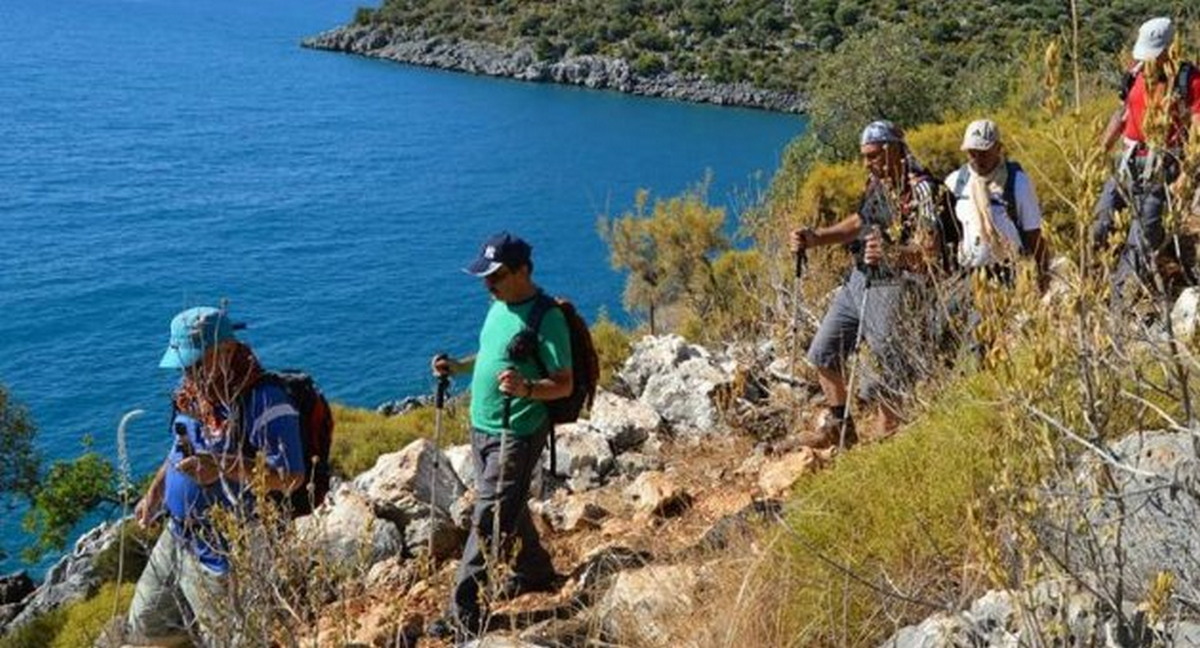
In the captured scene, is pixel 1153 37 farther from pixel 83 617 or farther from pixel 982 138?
pixel 83 617

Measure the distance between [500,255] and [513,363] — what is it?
41cm

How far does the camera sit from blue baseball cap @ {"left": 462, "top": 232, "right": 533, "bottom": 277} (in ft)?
14.6

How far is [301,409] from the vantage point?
4.08m

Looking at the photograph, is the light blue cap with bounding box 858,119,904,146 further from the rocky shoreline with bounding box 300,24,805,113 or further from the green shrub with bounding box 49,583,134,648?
the rocky shoreline with bounding box 300,24,805,113

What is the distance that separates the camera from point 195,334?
3885 millimetres

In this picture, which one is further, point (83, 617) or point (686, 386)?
point (83, 617)

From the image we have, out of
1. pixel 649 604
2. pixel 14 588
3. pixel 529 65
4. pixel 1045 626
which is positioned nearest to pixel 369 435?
pixel 14 588

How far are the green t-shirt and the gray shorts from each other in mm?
1447

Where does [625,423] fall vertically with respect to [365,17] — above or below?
below

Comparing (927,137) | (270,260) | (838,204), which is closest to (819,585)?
(838,204)

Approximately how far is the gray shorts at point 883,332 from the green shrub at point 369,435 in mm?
8933

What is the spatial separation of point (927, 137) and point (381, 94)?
6654cm

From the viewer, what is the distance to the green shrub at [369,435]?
1797cm

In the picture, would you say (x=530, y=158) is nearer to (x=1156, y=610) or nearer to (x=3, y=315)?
(x=3, y=315)
